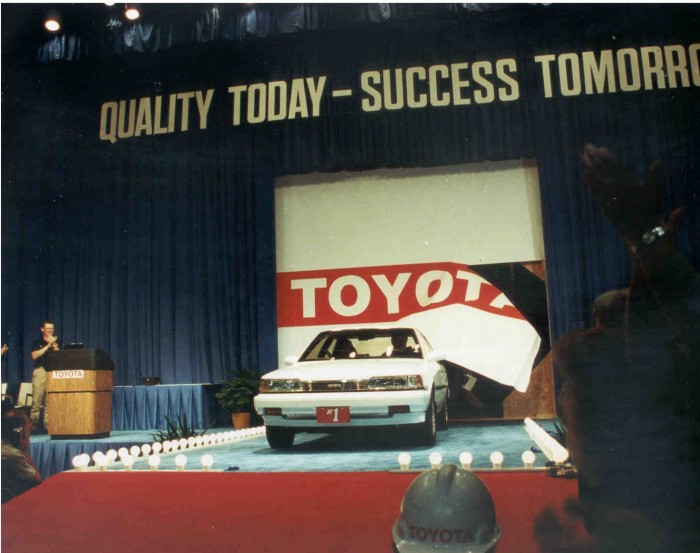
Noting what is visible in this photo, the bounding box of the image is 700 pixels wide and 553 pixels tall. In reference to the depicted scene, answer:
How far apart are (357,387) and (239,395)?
3.39 feet

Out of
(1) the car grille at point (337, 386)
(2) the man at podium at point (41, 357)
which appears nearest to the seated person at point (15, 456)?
(2) the man at podium at point (41, 357)

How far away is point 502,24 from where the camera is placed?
290 cm

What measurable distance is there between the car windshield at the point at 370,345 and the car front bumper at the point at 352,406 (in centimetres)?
25

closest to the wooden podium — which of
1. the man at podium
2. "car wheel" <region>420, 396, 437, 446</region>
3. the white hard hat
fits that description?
the man at podium

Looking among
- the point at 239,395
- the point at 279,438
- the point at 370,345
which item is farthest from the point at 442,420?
the point at 239,395

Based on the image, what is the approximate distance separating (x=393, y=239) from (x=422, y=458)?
3.97 feet

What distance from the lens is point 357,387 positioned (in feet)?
8.80

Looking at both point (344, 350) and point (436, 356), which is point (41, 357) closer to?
point (344, 350)

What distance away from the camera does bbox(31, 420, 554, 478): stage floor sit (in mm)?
2447

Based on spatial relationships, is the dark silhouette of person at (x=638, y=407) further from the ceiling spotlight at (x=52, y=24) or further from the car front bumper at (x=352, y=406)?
the ceiling spotlight at (x=52, y=24)

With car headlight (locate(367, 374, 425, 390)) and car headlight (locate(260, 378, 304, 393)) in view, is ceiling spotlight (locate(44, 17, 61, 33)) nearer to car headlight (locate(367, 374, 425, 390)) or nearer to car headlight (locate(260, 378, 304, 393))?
car headlight (locate(260, 378, 304, 393))

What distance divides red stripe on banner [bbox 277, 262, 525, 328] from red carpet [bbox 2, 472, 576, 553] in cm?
107

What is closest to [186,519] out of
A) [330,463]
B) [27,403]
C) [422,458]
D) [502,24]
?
[330,463]

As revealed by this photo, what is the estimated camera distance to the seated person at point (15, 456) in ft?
8.39
